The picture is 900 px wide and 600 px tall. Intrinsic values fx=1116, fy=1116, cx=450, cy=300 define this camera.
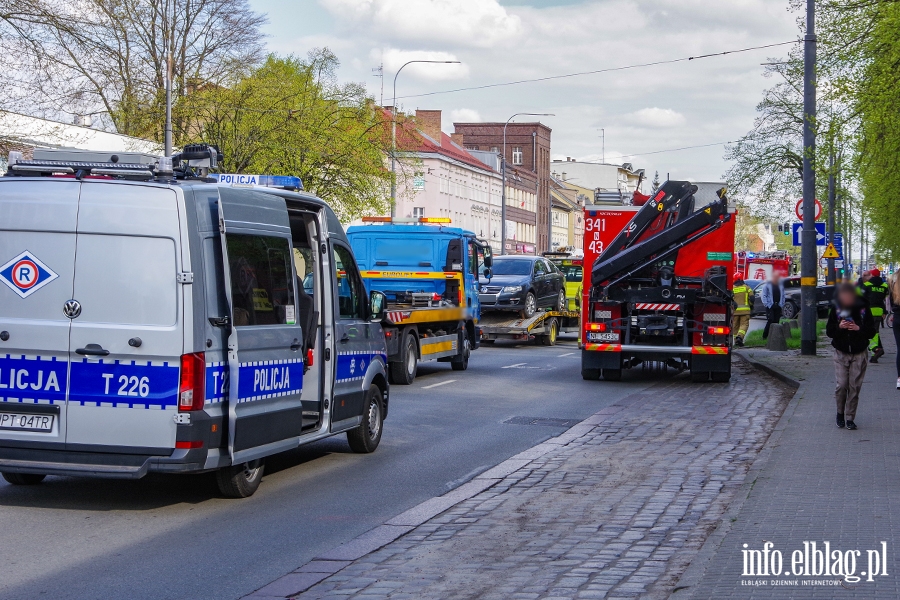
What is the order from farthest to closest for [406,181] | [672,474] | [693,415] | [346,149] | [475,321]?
[406,181] → [346,149] → [475,321] → [693,415] → [672,474]

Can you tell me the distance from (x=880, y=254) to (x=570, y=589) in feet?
164

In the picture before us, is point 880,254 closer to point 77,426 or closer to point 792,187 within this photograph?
point 792,187

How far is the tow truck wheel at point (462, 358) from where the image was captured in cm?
2159

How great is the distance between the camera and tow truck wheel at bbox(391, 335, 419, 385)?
60.1 feet

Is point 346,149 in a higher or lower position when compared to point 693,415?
higher

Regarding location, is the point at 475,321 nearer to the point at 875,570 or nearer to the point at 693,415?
the point at 693,415

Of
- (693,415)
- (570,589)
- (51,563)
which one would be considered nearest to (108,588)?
(51,563)

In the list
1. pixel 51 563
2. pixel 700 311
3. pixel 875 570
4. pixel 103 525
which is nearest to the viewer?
pixel 875 570

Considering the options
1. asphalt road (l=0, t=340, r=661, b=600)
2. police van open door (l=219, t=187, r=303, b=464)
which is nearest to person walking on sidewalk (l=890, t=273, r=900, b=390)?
asphalt road (l=0, t=340, r=661, b=600)

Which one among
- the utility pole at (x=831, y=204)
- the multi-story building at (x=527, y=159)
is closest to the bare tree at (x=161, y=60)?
the utility pole at (x=831, y=204)

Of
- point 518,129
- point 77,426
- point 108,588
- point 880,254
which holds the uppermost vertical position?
point 518,129

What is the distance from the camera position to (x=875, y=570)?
5.92 meters

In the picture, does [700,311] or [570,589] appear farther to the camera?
[700,311]

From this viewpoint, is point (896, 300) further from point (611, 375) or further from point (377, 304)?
point (377, 304)
